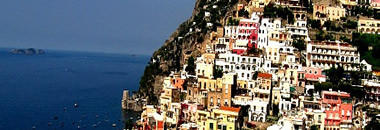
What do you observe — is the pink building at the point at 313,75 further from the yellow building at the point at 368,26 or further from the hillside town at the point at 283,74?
the yellow building at the point at 368,26

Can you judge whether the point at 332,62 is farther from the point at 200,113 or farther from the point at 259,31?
the point at 200,113

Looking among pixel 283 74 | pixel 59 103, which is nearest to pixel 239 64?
pixel 283 74

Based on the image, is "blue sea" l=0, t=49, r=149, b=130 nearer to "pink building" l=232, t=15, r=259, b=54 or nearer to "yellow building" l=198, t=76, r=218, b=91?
"pink building" l=232, t=15, r=259, b=54

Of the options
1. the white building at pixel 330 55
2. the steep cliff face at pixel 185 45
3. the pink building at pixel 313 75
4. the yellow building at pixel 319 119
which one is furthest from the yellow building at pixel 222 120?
the steep cliff face at pixel 185 45

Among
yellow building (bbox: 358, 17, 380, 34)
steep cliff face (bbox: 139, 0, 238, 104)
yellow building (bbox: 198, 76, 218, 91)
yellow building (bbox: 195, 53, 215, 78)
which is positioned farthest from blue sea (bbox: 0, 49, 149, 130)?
yellow building (bbox: 358, 17, 380, 34)

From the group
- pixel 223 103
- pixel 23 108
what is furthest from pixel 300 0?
pixel 23 108

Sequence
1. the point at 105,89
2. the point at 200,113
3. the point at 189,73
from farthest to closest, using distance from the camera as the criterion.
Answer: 1. the point at 105,89
2. the point at 189,73
3. the point at 200,113
